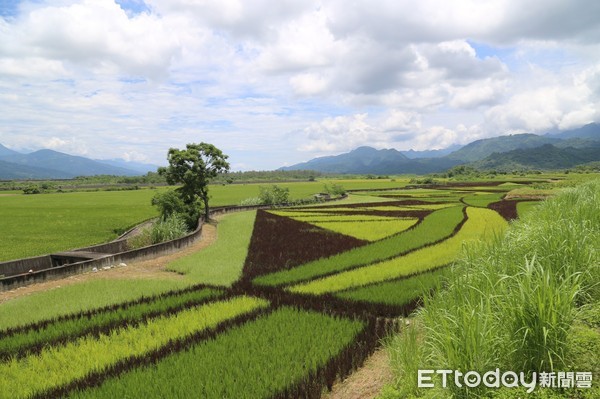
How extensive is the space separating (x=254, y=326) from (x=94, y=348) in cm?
354

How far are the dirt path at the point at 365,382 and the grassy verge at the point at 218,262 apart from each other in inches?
299

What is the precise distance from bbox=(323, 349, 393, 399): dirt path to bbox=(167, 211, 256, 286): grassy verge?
7604mm

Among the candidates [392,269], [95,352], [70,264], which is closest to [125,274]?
[70,264]

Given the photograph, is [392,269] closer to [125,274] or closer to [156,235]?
[125,274]

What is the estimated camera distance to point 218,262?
57.5 feet

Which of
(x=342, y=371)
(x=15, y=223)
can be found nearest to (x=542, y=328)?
(x=342, y=371)

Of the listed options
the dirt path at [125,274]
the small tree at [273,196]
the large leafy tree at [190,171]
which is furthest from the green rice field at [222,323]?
the small tree at [273,196]

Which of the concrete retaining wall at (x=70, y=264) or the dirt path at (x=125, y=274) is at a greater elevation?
the concrete retaining wall at (x=70, y=264)

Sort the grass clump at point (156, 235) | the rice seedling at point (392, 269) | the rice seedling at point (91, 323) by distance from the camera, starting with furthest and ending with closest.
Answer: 1. the grass clump at point (156, 235)
2. the rice seedling at point (392, 269)
3. the rice seedling at point (91, 323)

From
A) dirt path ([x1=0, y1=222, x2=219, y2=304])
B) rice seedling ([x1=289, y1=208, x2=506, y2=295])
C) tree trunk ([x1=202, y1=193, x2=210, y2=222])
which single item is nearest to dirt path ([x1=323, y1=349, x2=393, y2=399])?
rice seedling ([x1=289, y1=208, x2=506, y2=295])

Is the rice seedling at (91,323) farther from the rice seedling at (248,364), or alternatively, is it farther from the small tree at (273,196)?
the small tree at (273,196)

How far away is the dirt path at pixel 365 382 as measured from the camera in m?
6.24

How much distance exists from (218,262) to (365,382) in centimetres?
1210

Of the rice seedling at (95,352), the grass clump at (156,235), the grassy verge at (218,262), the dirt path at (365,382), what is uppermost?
the grass clump at (156,235)
